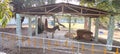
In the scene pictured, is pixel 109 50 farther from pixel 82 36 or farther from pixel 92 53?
pixel 82 36

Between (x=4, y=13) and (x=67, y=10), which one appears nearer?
(x=4, y=13)

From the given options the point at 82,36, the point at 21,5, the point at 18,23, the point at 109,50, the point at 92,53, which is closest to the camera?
the point at 92,53

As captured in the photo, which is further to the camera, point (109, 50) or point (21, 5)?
point (21, 5)

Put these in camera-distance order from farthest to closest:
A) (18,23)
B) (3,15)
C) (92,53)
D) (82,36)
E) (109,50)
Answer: (82,36) → (18,23) → (109,50) → (92,53) → (3,15)

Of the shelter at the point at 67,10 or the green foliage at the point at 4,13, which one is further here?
the shelter at the point at 67,10

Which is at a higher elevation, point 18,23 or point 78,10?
point 78,10

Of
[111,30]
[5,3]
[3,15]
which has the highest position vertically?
[5,3]

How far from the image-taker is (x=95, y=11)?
11.5 metres

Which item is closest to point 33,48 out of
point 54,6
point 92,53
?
point 54,6

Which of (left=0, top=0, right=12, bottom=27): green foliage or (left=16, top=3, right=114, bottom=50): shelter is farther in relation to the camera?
(left=16, top=3, right=114, bottom=50): shelter

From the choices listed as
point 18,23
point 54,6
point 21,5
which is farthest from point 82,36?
point 21,5

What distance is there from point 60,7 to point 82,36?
3900 mm

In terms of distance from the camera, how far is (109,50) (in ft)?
37.4

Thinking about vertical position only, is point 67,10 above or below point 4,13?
above
